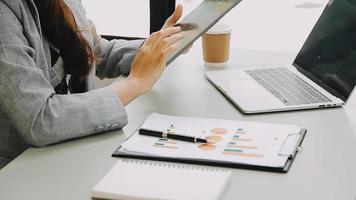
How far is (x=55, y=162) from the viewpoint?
101 centimetres

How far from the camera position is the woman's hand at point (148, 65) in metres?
1.19

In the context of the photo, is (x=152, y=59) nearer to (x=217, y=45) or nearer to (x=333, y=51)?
(x=217, y=45)

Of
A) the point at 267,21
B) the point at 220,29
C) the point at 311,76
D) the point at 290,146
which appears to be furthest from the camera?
the point at 267,21

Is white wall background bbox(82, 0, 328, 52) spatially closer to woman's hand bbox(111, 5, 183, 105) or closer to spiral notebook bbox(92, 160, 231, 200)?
woman's hand bbox(111, 5, 183, 105)

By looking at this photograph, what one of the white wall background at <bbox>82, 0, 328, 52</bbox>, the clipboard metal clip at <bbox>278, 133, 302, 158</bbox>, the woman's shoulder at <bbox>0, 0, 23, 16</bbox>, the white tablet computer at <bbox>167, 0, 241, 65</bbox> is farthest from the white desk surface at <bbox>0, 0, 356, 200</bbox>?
the white wall background at <bbox>82, 0, 328, 52</bbox>

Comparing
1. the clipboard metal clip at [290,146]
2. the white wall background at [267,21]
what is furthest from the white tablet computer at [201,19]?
the white wall background at [267,21]

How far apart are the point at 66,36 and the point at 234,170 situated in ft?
1.83

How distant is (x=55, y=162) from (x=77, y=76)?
401 millimetres

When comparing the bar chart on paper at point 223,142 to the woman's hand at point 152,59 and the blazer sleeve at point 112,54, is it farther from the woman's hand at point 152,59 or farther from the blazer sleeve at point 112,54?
the blazer sleeve at point 112,54

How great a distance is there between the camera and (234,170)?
96cm

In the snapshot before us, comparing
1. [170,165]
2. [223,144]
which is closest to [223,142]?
[223,144]

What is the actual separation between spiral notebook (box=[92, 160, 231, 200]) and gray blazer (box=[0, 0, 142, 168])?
163 millimetres

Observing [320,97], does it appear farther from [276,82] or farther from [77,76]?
[77,76]

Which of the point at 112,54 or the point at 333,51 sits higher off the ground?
the point at 333,51
